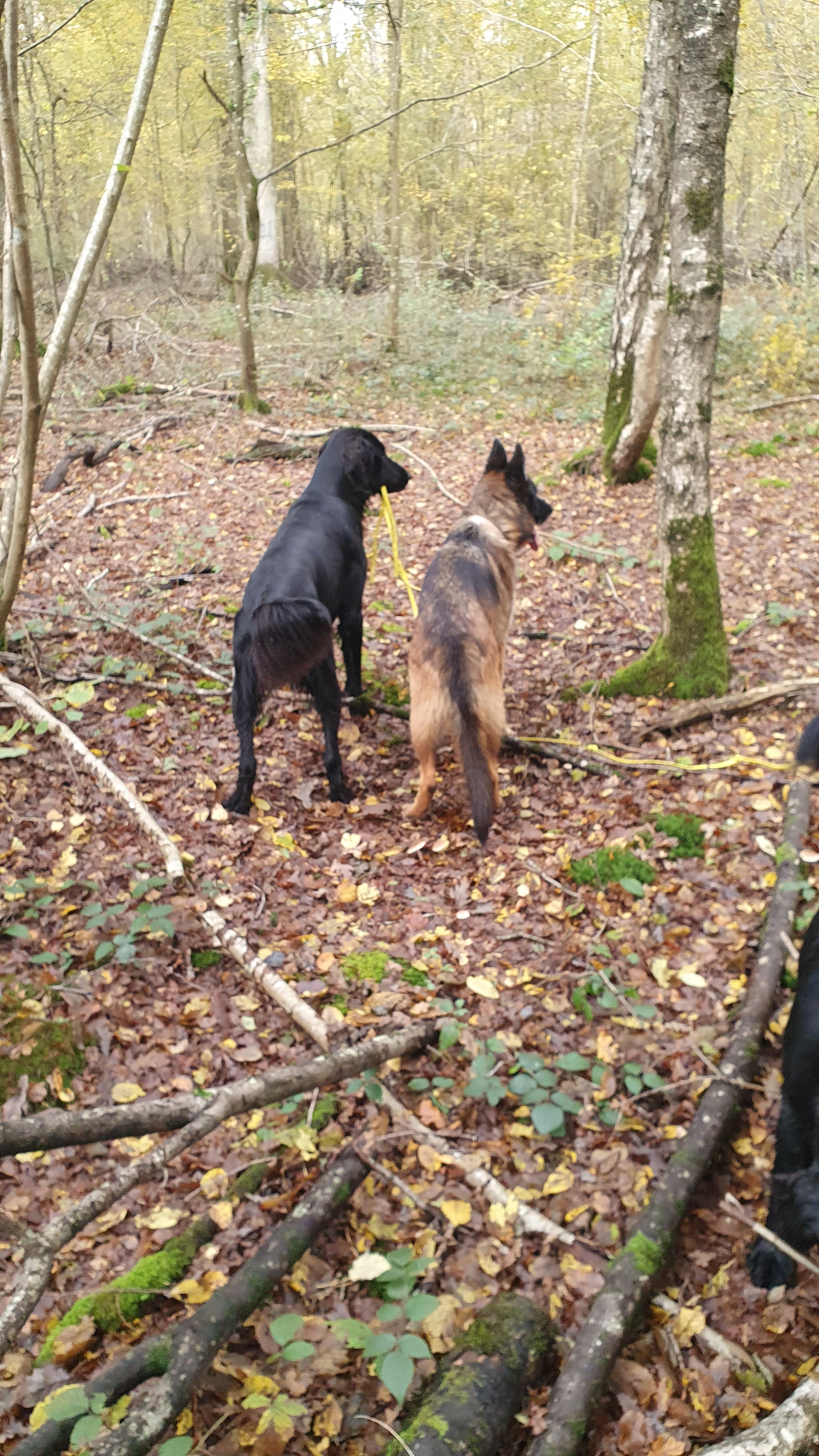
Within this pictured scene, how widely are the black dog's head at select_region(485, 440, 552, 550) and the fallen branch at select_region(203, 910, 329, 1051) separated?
11.7 feet

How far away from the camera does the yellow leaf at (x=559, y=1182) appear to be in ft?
9.61

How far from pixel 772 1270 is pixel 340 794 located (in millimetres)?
3544

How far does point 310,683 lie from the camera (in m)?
5.29

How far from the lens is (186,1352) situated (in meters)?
2.25

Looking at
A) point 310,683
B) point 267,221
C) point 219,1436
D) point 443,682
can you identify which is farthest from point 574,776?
point 267,221

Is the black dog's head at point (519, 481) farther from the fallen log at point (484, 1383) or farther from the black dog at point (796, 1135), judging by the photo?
the fallen log at point (484, 1383)

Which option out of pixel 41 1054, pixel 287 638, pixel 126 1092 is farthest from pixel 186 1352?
pixel 287 638

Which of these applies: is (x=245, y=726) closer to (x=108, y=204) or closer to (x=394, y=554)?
(x=394, y=554)

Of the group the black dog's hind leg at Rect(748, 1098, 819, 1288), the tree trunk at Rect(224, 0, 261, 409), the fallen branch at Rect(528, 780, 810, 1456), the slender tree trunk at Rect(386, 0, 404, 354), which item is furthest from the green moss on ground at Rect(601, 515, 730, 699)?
the slender tree trunk at Rect(386, 0, 404, 354)

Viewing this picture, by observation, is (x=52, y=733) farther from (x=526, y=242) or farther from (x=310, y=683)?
(x=526, y=242)

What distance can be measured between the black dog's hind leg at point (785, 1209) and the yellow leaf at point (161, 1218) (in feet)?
6.26

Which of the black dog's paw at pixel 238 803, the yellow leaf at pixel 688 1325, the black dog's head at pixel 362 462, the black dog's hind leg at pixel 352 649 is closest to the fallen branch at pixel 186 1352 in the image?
the yellow leaf at pixel 688 1325

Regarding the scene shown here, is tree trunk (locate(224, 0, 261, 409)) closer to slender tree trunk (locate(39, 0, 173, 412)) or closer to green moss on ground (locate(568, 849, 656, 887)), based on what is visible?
slender tree trunk (locate(39, 0, 173, 412))

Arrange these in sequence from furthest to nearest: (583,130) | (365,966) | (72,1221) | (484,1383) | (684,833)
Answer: (583,130) < (684,833) < (365,966) < (484,1383) < (72,1221)
